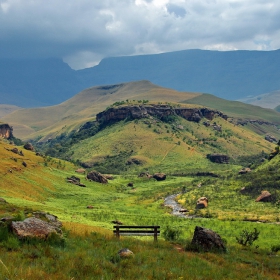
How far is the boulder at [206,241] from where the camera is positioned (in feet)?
77.7

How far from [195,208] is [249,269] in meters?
57.0

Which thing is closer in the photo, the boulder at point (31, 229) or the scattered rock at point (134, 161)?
the boulder at point (31, 229)

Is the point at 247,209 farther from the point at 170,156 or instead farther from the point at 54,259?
the point at 170,156

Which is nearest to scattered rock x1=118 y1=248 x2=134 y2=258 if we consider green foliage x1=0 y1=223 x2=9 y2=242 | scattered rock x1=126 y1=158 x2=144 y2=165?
green foliage x1=0 y1=223 x2=9 y2=242

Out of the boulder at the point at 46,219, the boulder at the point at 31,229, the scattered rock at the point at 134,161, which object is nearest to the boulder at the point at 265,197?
the boulder at the point at 46,219

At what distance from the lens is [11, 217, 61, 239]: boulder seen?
705 inches

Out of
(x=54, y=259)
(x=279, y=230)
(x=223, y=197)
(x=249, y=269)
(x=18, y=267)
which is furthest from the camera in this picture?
(x=223, y=197)

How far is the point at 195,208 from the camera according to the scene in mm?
75750

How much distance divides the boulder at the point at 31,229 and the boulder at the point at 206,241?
10619 mm

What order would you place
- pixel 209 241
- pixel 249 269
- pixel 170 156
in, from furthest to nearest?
pixel 170 156, pixel 209 241, pixel 249 269

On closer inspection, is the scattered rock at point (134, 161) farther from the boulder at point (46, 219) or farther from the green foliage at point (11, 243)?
the green foliage at point (11, 243)

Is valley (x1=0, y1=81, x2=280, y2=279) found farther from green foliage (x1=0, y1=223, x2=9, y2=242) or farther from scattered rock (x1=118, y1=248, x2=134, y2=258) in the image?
scattered rock (x1=118, y1=248, x2=134, y2=258)

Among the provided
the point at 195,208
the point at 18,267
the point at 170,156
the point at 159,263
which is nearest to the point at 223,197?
the point at 195,208

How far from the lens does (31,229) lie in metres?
18.4
